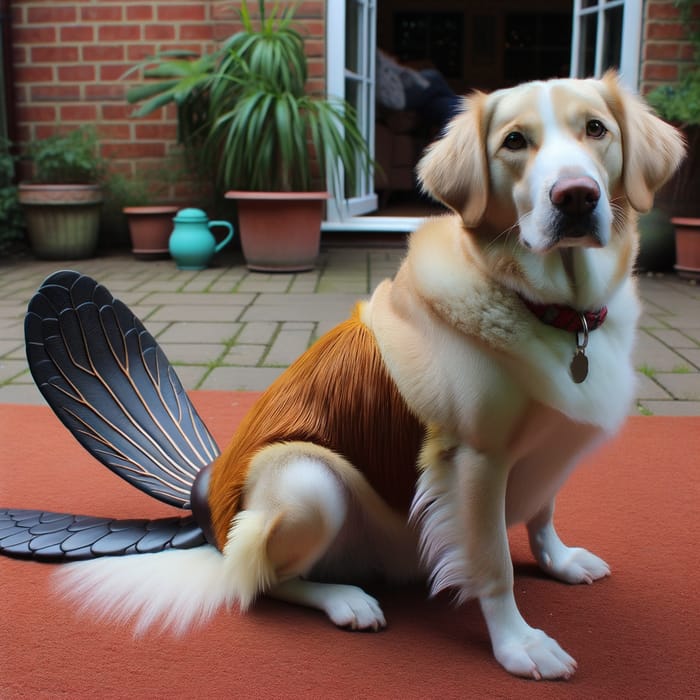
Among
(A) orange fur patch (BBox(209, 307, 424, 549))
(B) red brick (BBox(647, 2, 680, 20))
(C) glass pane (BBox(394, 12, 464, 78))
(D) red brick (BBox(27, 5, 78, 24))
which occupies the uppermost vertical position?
(C) glass pane (BBox(394, 12, 464, 78))

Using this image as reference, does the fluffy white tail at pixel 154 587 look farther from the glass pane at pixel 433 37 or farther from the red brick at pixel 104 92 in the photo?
the glass pane at pixel 433 37

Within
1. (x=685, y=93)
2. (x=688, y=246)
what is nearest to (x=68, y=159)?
(x=685, y=93)

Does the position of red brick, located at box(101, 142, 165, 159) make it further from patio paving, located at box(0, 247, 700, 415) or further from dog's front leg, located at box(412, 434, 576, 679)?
dog's front leg, located at box(412, 434, 576, 679)

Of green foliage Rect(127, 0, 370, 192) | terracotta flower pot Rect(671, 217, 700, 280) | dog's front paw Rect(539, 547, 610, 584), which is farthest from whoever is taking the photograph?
green foliage Rect(127, 0, 370, 192)

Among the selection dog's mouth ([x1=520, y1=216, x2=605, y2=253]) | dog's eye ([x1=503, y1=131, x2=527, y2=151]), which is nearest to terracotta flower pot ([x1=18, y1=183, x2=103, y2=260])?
dog's eye ([x1=503, y1=131, x2=527, y2=151])

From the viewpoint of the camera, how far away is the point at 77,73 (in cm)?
618

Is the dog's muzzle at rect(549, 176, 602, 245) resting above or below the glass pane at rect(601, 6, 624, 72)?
below

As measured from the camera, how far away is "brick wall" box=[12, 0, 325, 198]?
19.8 feet

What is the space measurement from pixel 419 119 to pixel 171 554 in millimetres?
7621

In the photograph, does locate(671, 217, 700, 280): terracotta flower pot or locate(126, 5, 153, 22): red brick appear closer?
locate(671, 217, 700, 280): terracotta flower pot

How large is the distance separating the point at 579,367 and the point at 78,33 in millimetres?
5929

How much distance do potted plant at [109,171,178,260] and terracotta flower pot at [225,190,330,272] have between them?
792 mm

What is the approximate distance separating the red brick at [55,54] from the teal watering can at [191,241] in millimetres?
1705

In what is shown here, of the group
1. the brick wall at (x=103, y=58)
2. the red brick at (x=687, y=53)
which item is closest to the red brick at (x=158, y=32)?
the brick wall at (x=103, y=58)
